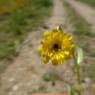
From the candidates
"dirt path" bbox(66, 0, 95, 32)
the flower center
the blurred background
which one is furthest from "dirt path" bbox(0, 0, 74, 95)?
"dirt path" bbox(66, 0, 95, 32)

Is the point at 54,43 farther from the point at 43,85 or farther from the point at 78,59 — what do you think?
the point at 43,85

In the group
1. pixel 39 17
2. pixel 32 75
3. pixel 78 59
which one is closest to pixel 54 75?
pixel 32 75

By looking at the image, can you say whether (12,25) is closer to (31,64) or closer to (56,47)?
(31,64)

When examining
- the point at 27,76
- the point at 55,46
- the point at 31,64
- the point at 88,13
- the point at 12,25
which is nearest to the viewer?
the point at 55,46

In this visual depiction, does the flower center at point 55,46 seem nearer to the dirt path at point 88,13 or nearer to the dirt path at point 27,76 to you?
the dirt path at point 27,76

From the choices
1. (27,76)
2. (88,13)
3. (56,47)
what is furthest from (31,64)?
(88,13)

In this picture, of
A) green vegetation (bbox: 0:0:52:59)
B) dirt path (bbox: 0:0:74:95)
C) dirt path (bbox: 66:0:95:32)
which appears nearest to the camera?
dirt path (bbox: 0:0:74:95)

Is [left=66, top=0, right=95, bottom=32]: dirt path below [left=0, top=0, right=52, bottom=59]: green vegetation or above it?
below

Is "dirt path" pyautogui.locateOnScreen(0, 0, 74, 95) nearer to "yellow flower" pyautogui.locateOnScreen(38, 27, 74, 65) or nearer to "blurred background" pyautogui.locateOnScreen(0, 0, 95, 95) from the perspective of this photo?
"blurred background" pyautogui.locateOnScreen(0, 0, 95, 95)

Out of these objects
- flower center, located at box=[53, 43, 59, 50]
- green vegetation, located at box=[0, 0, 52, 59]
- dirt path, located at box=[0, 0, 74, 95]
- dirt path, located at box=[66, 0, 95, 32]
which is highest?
flower center, located at box=[53, 43, 59, 50]
